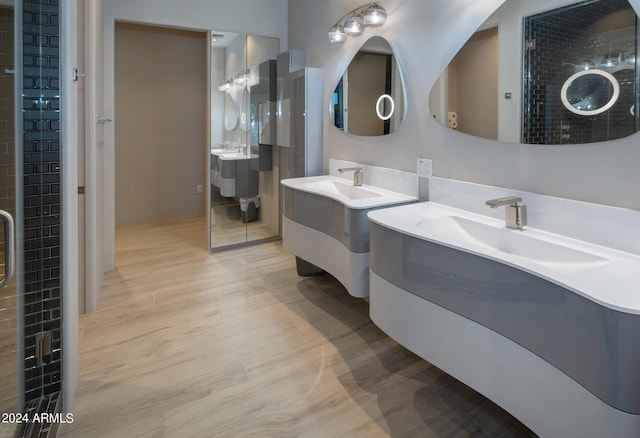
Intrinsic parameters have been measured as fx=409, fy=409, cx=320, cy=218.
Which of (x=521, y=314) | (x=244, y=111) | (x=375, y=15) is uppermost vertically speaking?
(x=375, y=15)

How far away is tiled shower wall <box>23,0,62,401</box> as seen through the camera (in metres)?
1.53

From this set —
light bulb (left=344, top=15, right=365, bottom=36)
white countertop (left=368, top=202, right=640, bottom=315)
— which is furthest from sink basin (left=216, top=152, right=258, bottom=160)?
white countertop (left=368, top=202, right=640, bottom=315)

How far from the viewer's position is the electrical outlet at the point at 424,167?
236cm

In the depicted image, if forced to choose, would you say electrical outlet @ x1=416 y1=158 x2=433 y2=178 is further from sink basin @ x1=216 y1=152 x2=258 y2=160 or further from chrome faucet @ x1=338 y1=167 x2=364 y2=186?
sink basin @ x1=216 y1=152 x2=258 y2=160

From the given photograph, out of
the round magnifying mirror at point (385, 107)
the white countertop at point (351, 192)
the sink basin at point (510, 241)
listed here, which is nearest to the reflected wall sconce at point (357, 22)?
the round magnifying mirror at point (385, 107)

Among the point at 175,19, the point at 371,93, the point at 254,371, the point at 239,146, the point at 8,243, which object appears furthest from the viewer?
the point at 239,146

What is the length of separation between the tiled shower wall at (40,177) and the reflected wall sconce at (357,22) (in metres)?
1.79

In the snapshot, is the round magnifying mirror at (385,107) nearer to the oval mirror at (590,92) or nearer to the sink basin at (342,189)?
the sink basin at (342,189)

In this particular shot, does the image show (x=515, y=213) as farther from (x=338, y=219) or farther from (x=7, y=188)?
(x=7, y=188)

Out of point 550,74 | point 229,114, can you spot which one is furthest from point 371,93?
point 229,114

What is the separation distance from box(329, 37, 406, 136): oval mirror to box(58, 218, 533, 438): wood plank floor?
4.00ft

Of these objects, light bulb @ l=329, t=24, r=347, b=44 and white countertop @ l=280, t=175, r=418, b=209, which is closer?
white countertop @ l=280, t=175, r=418, b=209

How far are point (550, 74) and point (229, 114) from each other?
2.94m

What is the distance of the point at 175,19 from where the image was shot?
11.9ft
